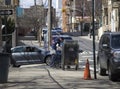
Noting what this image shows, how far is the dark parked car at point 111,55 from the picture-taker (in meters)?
17.7

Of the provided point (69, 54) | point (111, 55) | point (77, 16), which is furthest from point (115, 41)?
point (77, 16)

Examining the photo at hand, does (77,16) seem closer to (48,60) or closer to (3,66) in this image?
(48,60)

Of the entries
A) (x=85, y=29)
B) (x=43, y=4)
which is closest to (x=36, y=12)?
(x=43, y=4)

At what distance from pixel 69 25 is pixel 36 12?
→ 59440 mm

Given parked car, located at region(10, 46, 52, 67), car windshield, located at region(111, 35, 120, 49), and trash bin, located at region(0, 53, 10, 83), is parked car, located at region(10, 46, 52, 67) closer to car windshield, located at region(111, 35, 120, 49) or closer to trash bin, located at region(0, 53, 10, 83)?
car windshield, located at region(111, 35, 120, 49)

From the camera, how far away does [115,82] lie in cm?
1764

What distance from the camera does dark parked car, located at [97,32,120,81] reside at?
58.0 feet

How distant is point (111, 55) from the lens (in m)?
18.1

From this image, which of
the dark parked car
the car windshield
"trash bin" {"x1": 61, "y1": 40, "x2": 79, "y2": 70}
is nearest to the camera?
the dark parked car

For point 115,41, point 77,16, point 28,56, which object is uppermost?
point 77,16

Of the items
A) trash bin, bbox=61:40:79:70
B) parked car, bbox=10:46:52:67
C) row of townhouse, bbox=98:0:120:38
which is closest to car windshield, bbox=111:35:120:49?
trash bin, bbox=61:40:79:70

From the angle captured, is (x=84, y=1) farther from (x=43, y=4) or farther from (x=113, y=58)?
(x=113, y=58)

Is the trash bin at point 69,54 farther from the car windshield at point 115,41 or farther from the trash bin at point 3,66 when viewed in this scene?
the trash bin at point 3,66

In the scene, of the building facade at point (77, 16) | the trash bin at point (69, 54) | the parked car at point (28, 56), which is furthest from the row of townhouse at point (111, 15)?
the trash bin at point (69, 54)
